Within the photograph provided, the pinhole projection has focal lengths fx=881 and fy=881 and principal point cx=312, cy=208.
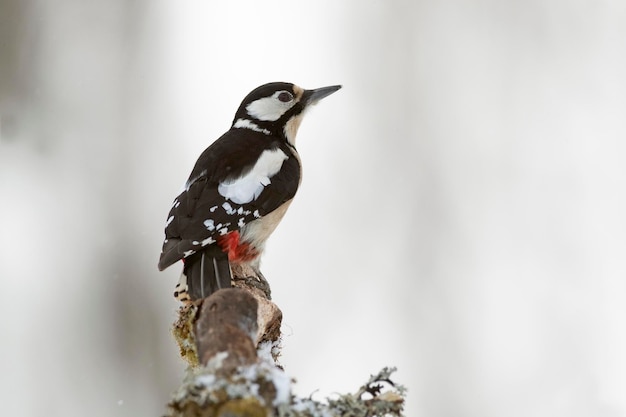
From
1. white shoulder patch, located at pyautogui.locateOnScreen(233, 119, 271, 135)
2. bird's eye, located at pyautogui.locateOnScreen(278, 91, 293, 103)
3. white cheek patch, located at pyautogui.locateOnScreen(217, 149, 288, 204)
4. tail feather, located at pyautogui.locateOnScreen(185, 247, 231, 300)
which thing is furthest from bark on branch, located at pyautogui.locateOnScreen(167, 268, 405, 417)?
bird's eye, located at pyautogui.locateOnScreen(278, 91, 293, 103)

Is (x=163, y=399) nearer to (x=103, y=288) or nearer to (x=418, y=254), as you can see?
(x=103, y=288)

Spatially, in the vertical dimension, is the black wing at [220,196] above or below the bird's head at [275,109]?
below

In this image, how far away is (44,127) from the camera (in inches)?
272

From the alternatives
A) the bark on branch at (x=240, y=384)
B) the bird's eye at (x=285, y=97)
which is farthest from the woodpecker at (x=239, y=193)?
the bark on branch at (x=240, y=384)

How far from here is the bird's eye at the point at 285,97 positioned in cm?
483

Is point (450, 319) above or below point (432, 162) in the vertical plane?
below

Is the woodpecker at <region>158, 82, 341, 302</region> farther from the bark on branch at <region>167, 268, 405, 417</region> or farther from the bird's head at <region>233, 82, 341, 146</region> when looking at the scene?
the bark on branch at <region>167, 268, 405, 417</region>

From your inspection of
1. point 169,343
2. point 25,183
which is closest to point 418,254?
point 169,343

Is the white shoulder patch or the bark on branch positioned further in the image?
the white shoulder patch

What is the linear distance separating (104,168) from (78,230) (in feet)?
1.82

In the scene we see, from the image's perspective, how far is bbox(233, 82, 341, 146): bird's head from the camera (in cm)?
479

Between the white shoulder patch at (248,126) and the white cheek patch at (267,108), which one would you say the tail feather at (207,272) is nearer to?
the white shoulder patch at (248,126)

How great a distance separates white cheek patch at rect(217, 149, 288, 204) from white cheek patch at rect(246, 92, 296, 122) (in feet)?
1.61

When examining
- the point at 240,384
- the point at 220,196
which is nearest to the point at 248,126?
the point at 220,196
